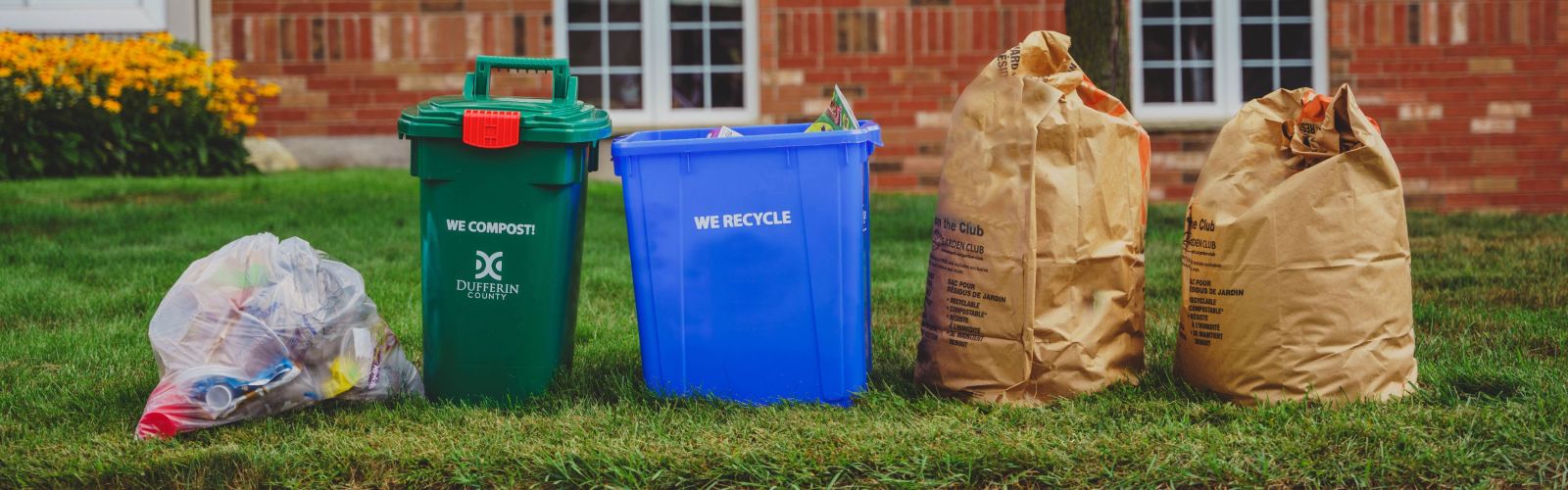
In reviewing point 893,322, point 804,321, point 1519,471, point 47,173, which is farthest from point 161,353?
point 47,173

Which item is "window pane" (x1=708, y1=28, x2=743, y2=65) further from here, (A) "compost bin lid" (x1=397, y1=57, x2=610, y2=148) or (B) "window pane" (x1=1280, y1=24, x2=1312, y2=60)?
(A) "compost bin lid" (x1=397, y1=57, x2=610, y2=148)

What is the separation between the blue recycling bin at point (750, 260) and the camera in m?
3.23

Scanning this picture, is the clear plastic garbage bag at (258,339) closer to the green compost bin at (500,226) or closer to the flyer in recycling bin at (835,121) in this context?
the green compost bin at (500,226)

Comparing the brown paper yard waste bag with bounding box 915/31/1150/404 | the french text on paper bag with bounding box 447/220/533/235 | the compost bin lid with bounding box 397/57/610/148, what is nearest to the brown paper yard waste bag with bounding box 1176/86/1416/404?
the brown paper yard waste bag with bounding box 915/31/1150/404

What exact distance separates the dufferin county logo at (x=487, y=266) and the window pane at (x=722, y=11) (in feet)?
23.3

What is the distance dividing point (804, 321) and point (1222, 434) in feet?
3.16

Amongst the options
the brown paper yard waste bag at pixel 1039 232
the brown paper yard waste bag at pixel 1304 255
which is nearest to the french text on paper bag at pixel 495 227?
the brown paper yard waste bag at pixel 1039 232

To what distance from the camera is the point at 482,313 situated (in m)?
3.35

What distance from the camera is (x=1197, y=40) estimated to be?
1043 cm

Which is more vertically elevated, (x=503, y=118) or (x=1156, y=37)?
(x=1156, y=37)

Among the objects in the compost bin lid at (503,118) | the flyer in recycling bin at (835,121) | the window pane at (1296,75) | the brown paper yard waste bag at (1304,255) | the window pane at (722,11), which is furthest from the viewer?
the window pane at (1296,75)

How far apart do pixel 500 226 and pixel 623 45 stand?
7.20 m

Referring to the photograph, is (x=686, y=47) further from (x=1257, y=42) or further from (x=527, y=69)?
(x=527, y=69)

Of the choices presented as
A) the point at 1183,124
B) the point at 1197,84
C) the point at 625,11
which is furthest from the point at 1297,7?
the point at 625,11
